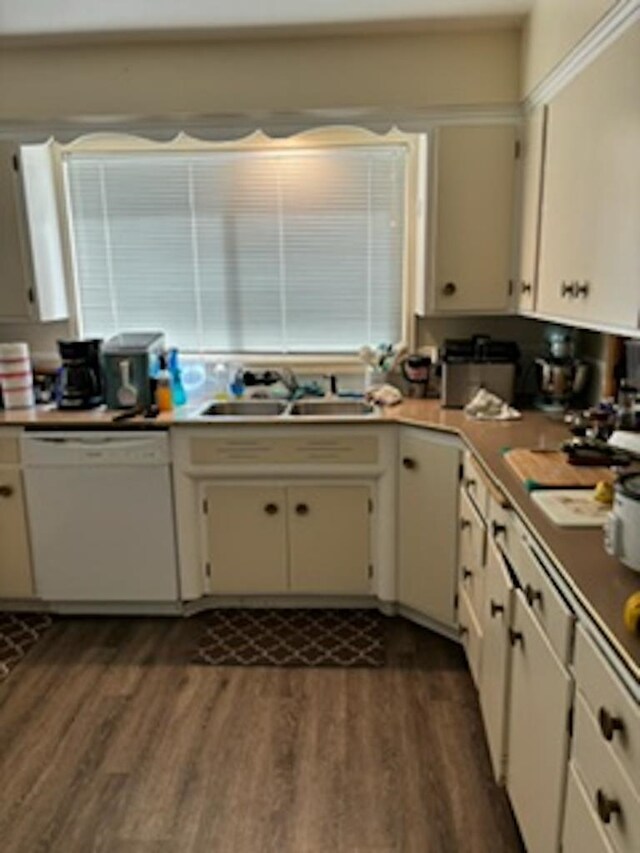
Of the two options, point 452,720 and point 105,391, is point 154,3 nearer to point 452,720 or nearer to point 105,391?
point 105,391

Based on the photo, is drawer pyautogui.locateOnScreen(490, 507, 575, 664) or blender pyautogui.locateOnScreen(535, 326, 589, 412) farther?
blender pyautogui.locateOnScreen(535, 326, 589, 412)

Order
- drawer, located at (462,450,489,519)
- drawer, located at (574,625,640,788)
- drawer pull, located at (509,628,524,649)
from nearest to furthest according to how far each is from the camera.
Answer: drawer, located at (574,625,640,788) → drawer pull, located at (509,628,524,649) → drawer, located at (462,450,489,519)

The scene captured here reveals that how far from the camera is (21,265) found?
299 cm

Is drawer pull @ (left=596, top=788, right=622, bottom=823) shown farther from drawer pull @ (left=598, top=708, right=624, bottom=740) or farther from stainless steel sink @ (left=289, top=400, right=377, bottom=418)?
stainless steel sink @ (left=289, top=400, right=377, bottom=418)

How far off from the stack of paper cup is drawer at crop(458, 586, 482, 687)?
6.91ft

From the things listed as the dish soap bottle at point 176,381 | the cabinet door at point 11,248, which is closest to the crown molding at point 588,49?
the dish soap bottle at point 176,381

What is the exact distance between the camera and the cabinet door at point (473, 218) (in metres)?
2.69

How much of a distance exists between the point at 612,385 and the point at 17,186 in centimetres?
268

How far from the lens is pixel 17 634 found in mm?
2775

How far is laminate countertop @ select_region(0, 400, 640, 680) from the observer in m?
1.13

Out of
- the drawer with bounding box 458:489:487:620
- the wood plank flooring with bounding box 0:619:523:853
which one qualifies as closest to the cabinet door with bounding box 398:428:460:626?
the drawer with bounding box 458:489:487:620

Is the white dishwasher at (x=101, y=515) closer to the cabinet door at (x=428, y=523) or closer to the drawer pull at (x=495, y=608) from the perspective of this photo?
the cabinet door at (x=428, y=523)

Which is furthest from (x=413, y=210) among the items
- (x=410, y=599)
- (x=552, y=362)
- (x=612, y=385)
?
(x=410, y=599)

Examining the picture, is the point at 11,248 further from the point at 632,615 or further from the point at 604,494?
the point at 632,615
